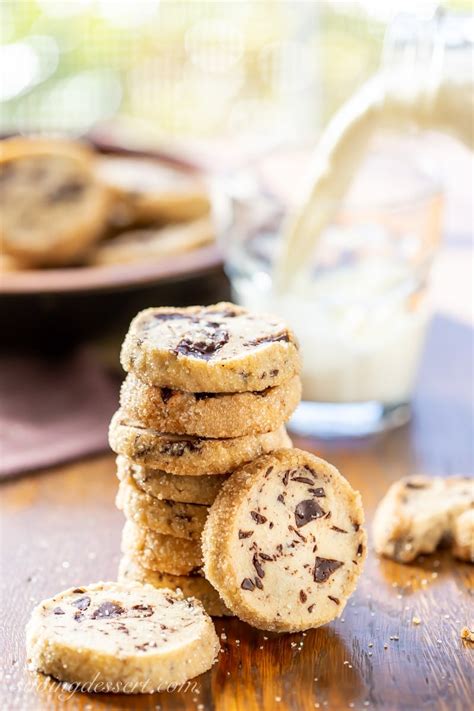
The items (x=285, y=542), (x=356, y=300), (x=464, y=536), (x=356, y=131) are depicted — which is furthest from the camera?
(x=356, y=300)

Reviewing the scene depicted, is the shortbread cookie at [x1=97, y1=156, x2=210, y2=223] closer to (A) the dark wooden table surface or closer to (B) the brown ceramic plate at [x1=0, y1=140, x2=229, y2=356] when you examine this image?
(B) the brown ceramic plate at [x1=0, y1=140, x2=229, y2=356]

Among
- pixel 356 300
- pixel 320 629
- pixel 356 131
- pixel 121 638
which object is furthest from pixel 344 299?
pixel 121 638

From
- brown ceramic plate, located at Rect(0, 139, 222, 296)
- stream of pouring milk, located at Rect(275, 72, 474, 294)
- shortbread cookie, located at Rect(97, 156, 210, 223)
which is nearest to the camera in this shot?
stream of pouring milk, located at Rect(275, 72, 474, 294)

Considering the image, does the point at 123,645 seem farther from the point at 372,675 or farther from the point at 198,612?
the point at 372,675

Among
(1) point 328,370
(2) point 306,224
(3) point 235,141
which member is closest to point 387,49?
(2) point 306,224

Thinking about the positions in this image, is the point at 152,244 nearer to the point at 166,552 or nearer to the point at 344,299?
the point at 344,299

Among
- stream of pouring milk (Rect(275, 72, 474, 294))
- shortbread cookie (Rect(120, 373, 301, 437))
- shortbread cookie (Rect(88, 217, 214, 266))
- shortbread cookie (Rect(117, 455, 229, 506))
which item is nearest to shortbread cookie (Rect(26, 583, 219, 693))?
shortbread cookie (Rect(117, 455, 229, 506))
